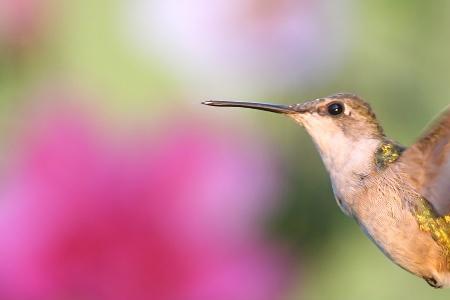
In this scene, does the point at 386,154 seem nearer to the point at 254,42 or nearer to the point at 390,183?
the point at 390,183

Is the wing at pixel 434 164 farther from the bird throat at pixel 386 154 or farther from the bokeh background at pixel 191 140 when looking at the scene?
the bokeh background at pixel 191 140

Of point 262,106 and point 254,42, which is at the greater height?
point 262,106

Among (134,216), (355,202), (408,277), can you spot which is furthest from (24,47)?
(355,202)

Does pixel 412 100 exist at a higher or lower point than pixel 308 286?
higher

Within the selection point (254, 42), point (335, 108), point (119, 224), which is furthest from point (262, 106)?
point (254, 42)

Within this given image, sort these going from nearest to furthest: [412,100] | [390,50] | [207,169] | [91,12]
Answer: [207,169], [412,100], [390,50], [91,12]

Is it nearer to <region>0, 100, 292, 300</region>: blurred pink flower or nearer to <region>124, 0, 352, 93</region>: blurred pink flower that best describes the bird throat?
<region>0, 100, 292, 300</region>: blurred pink flower

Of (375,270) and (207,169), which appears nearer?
(207,169)

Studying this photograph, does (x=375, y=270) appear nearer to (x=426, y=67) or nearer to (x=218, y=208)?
(x=426, y=67)
